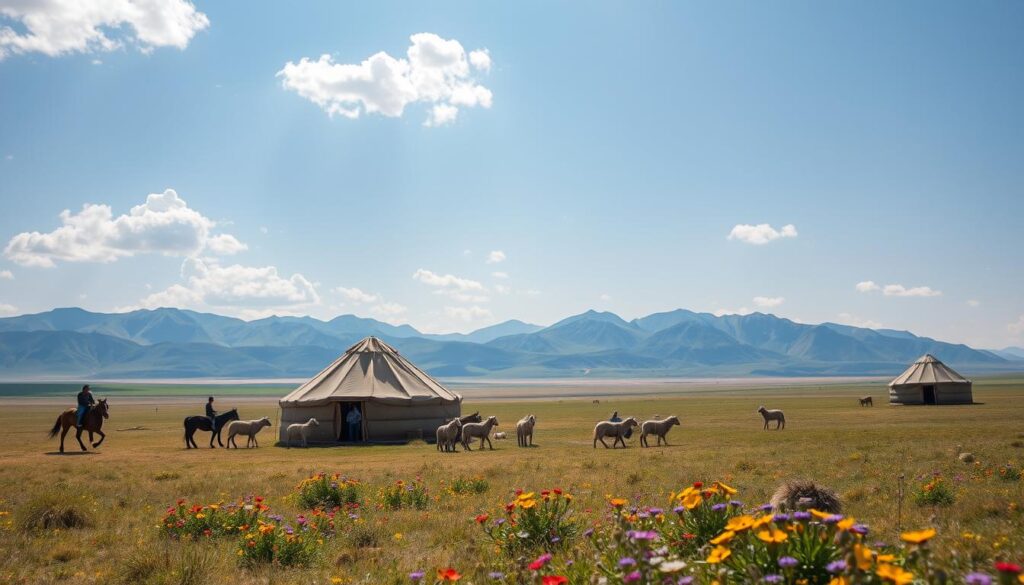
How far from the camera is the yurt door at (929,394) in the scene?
48219 millimetres

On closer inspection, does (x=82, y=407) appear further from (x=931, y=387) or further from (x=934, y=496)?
(x=931, y=387)

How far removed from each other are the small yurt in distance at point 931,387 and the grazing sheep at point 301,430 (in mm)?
42158

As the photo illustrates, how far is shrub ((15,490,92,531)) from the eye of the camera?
10430 millimetres

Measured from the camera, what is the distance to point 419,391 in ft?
105

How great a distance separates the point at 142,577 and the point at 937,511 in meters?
10.8

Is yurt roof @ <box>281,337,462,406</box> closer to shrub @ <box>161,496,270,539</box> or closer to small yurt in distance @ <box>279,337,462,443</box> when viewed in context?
small yurt in distance @ <box>279,337,462,443</box>

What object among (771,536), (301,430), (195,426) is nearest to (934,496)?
(771,536)

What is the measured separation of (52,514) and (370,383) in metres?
20.4

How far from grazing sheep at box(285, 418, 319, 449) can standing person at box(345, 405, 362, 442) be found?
1481 millimetres

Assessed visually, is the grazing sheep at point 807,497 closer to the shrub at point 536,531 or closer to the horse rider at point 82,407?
the shrub at point 536,531

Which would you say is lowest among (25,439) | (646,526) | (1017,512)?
(25,439)

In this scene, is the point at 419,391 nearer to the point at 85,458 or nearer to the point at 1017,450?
the point at 85,458

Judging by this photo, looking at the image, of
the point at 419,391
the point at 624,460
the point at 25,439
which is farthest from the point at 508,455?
the point at 25,439

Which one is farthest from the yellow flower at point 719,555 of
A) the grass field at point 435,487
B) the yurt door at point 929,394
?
the yurt door at point 929,394
